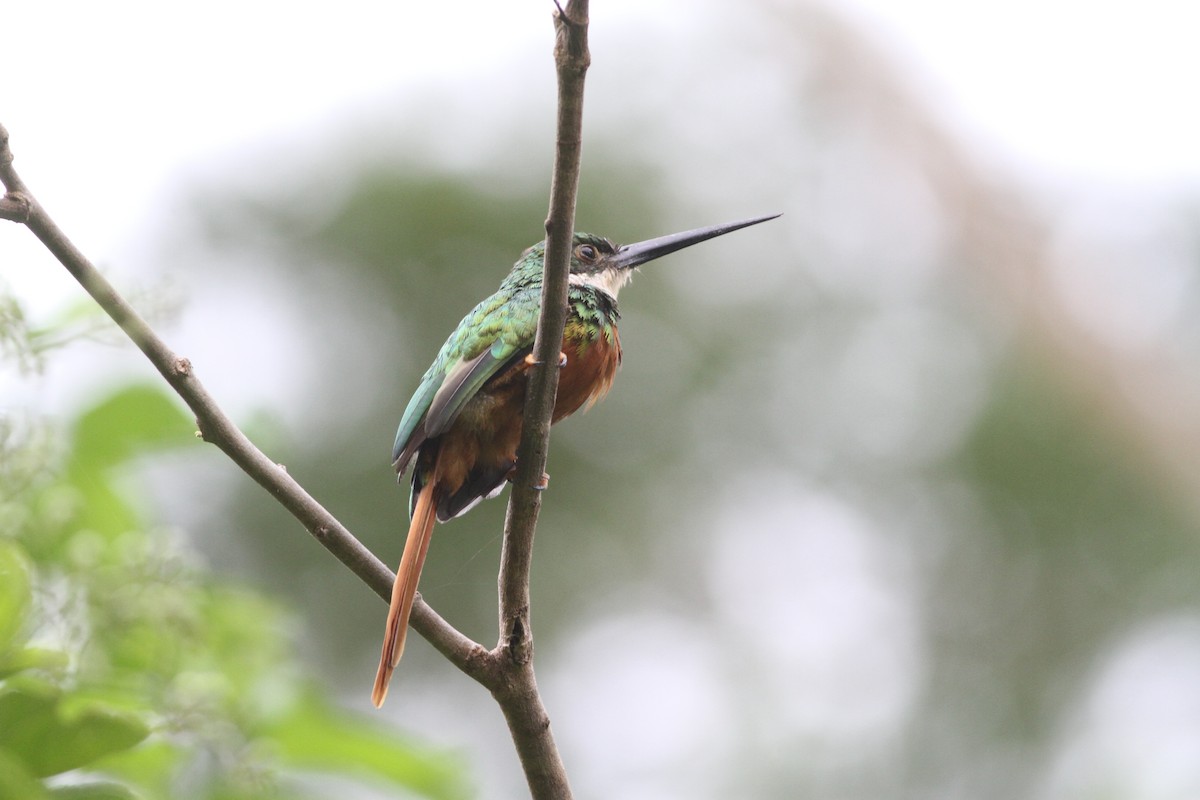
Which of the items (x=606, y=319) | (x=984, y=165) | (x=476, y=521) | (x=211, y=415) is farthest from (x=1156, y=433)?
(x=211, y=415)

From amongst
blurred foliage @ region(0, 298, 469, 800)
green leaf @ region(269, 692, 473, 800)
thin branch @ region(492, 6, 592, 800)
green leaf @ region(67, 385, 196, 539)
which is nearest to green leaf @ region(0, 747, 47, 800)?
blurred foliage @ region(0, 298, 469, 800)

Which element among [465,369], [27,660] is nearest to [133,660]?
[27,660]

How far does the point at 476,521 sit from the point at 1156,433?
16.4 feet

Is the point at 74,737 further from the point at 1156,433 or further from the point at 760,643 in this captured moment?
the point at 760,643

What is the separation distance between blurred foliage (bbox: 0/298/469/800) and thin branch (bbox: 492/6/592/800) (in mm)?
446

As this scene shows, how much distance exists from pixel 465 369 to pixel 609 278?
0.92 metres

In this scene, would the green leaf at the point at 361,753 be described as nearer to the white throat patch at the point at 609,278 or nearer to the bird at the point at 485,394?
the bird at the point at 485,394

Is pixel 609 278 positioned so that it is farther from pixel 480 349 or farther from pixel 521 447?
pixel 521 447

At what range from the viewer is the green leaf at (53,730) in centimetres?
97

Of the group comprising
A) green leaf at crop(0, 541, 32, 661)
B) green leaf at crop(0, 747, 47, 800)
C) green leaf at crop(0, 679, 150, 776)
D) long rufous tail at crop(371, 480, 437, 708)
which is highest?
long rufous tail at crop(371, 480, 437, 708)

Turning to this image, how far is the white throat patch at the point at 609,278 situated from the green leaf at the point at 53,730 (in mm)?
2381

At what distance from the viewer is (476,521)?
934 centimetres

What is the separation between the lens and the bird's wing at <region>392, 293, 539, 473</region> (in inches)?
103

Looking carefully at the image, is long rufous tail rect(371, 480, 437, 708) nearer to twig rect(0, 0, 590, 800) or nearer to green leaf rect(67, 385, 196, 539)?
twig rect(0, 0, 590, 800)
